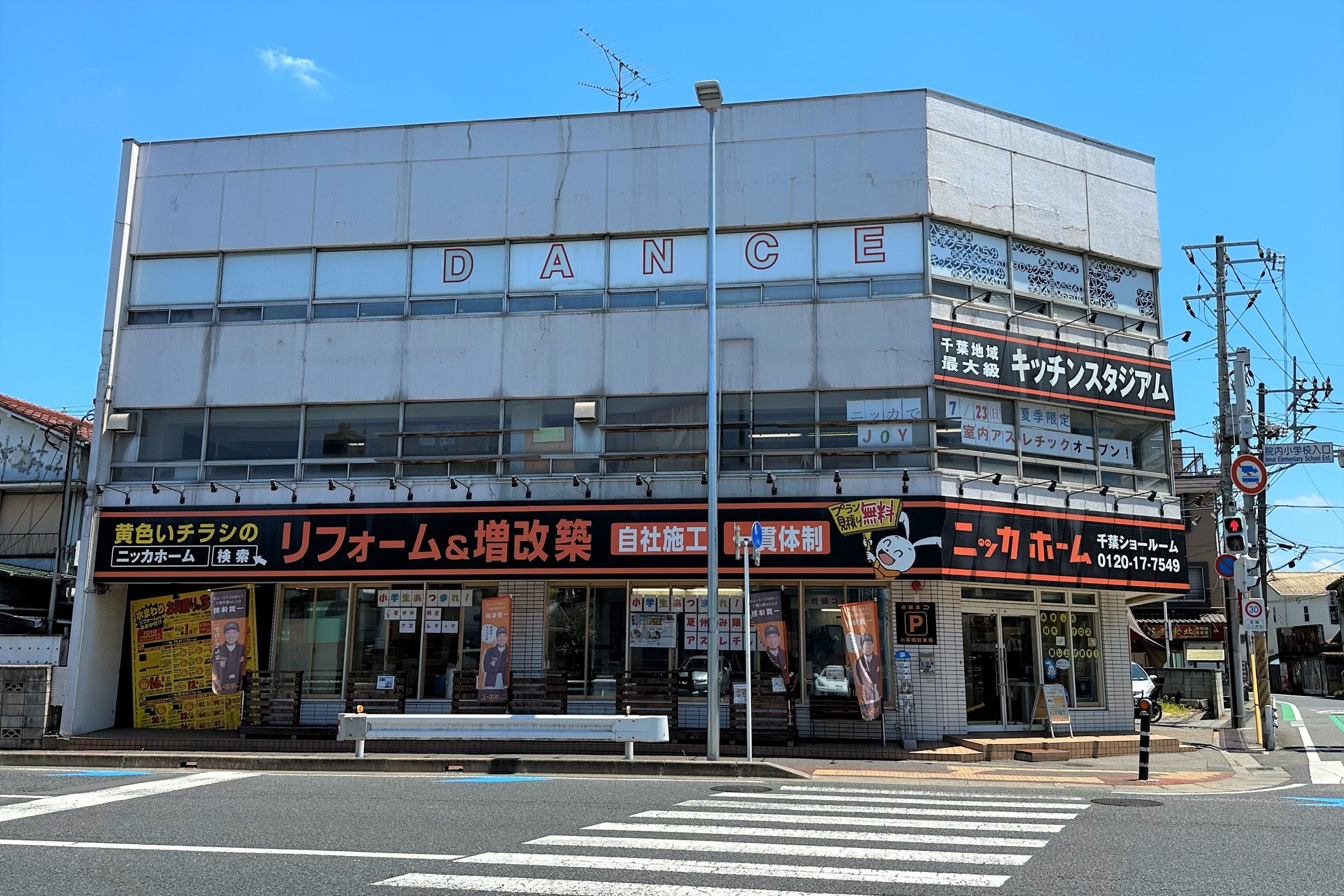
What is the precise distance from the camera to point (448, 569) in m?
18.7

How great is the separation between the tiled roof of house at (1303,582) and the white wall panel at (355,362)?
69.1 m

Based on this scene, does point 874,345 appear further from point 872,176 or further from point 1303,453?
point 1303,453

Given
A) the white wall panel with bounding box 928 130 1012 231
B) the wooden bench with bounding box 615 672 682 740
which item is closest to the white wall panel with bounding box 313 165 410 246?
the wooden bench with bounding box 615 672 682 740

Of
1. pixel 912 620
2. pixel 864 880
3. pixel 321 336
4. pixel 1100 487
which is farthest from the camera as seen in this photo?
pixel 321 336

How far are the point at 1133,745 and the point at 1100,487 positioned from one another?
4666 millimetres

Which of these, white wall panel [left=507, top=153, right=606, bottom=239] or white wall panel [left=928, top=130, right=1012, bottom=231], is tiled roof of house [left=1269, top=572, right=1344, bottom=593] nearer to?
white wall panel [left=928, top=130, right=1012, bottom=231]

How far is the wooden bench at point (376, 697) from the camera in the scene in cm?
1884

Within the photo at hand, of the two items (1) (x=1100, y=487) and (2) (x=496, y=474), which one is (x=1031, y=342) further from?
(2) (x=496, y=474)

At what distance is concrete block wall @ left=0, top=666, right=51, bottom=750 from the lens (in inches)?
738

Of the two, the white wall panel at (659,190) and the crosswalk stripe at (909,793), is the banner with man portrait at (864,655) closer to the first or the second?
the crosswalk stripe at (909,793)

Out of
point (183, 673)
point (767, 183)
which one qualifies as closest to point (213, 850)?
point (183, 673)

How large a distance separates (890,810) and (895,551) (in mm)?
6751

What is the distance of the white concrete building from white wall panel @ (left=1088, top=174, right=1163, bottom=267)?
8 centimetres

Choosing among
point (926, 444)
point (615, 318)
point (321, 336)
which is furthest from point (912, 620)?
point (321, 336)
